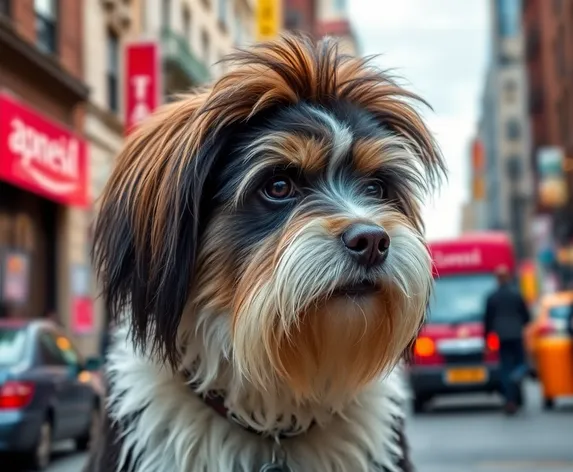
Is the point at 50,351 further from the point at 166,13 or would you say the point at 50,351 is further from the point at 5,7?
the point at 166,13

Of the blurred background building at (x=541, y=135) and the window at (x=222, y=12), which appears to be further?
the blurred background building at (x=541, y=135)

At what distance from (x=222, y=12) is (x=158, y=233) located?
39520mm

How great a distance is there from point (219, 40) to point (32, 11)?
65.5ft

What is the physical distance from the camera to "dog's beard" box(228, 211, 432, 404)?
254 centimetres

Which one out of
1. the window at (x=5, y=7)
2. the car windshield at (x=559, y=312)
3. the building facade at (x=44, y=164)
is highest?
the window at (x=5, y=7)

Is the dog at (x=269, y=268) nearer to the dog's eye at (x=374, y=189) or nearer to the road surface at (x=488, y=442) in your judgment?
the dog's eye at (x=374, y=189)

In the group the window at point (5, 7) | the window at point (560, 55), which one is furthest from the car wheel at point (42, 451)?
the window at point (560, 55)

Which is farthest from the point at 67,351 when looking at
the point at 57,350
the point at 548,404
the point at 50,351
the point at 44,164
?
the point at 44,164

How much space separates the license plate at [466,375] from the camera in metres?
15.6

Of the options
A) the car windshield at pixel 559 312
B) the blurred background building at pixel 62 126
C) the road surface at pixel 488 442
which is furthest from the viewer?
the blurred background building at pixel 62 126

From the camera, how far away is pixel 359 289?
102 inches

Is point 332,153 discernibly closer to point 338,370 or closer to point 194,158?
point 194,158

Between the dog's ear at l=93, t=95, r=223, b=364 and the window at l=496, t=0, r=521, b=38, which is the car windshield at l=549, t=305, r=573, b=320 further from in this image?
the window at l=496, t=0, r=521, b=38

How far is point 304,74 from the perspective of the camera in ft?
9.26
